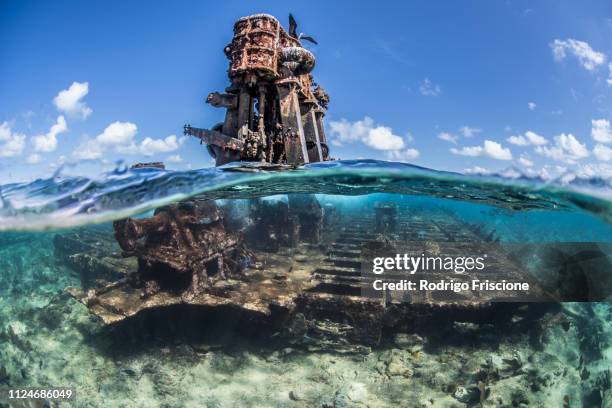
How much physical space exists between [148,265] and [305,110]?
10.0 m

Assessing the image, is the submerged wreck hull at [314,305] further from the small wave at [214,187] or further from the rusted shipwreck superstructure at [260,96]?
the rusted shipwreck superstructure at [260,96]

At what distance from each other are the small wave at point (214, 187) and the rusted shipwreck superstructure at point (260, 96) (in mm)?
1430

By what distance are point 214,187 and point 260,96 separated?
4717 mm

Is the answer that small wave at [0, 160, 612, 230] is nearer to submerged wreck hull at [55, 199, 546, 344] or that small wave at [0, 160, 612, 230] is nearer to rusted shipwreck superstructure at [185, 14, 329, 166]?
rusted shipwreck superstructure at [185, 14, 329, 166]

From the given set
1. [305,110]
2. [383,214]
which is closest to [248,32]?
[305,110]

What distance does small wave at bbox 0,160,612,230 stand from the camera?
788 cm

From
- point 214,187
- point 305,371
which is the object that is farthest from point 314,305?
point 214,187

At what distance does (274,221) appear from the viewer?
18.5 metres

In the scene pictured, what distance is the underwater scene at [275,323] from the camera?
27.7 ft

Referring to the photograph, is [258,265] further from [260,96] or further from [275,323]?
[260,96]

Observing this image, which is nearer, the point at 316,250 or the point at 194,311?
the point at 194,311

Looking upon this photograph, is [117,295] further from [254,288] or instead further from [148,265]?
[254,288]

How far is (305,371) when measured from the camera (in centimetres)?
909

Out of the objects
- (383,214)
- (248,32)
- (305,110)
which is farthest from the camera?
(383,214)
